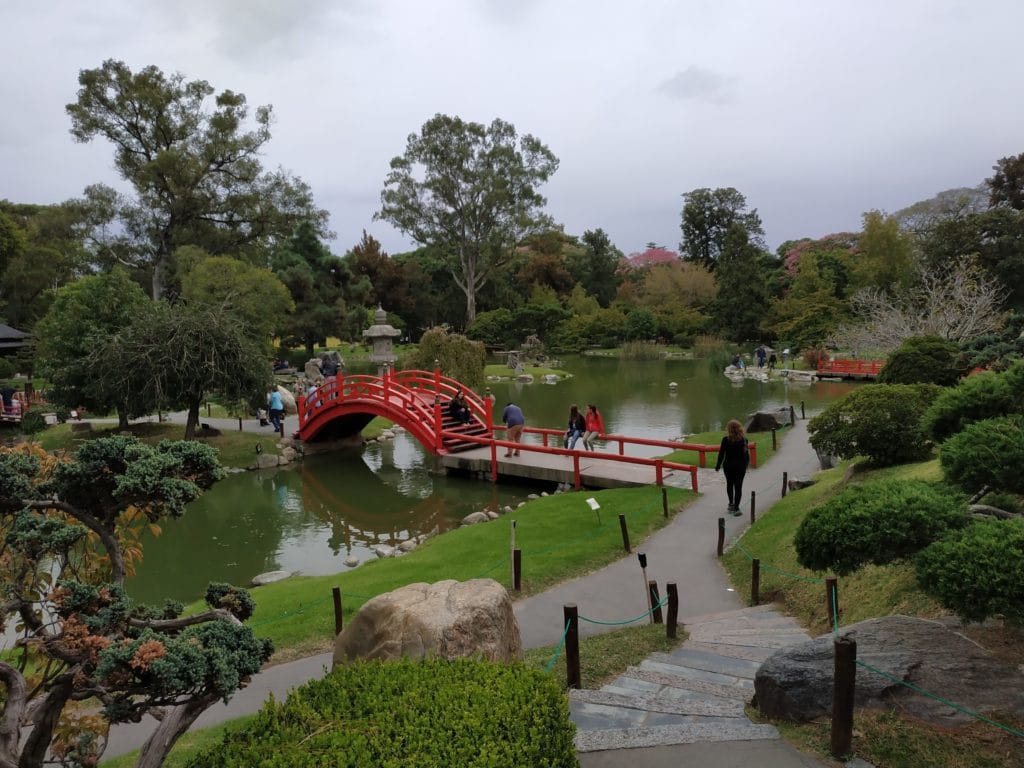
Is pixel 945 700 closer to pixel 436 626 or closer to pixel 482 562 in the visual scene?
pixel 436 626

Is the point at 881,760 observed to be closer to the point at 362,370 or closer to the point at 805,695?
the point at 805,695

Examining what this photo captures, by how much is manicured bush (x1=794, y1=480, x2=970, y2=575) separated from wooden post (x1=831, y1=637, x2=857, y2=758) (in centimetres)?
101

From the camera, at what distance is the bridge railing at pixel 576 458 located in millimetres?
12359

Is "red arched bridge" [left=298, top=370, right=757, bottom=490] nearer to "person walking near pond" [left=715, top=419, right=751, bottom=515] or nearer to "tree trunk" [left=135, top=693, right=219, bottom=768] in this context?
"person walking near pond" [left=715, top=419, right=751, bottom=515]

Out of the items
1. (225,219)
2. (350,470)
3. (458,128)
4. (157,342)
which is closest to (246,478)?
(350,470)

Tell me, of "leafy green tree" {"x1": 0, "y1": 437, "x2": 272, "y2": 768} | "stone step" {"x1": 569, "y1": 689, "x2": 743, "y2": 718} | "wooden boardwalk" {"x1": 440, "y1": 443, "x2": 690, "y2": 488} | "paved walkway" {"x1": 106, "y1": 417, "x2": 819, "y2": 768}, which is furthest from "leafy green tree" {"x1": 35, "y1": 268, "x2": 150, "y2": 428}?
"stone step" {"x1": 569, "y1": 689, "x2": 743, "y2": 718}

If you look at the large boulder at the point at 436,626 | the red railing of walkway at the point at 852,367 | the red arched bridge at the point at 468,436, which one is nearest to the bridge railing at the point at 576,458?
the red arched bridge at the point at 468,436

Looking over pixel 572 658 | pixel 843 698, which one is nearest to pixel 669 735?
pixel 843 698

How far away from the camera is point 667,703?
429 cm

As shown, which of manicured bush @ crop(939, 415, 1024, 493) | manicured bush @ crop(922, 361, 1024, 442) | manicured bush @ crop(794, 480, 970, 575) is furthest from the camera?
manicured bush @ crop(922, 361, 1024, 442)

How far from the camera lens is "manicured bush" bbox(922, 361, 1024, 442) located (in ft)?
21.7

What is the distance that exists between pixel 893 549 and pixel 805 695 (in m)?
1.12

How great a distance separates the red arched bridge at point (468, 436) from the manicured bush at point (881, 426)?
2573 mm

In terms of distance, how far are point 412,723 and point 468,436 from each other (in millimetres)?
13672
